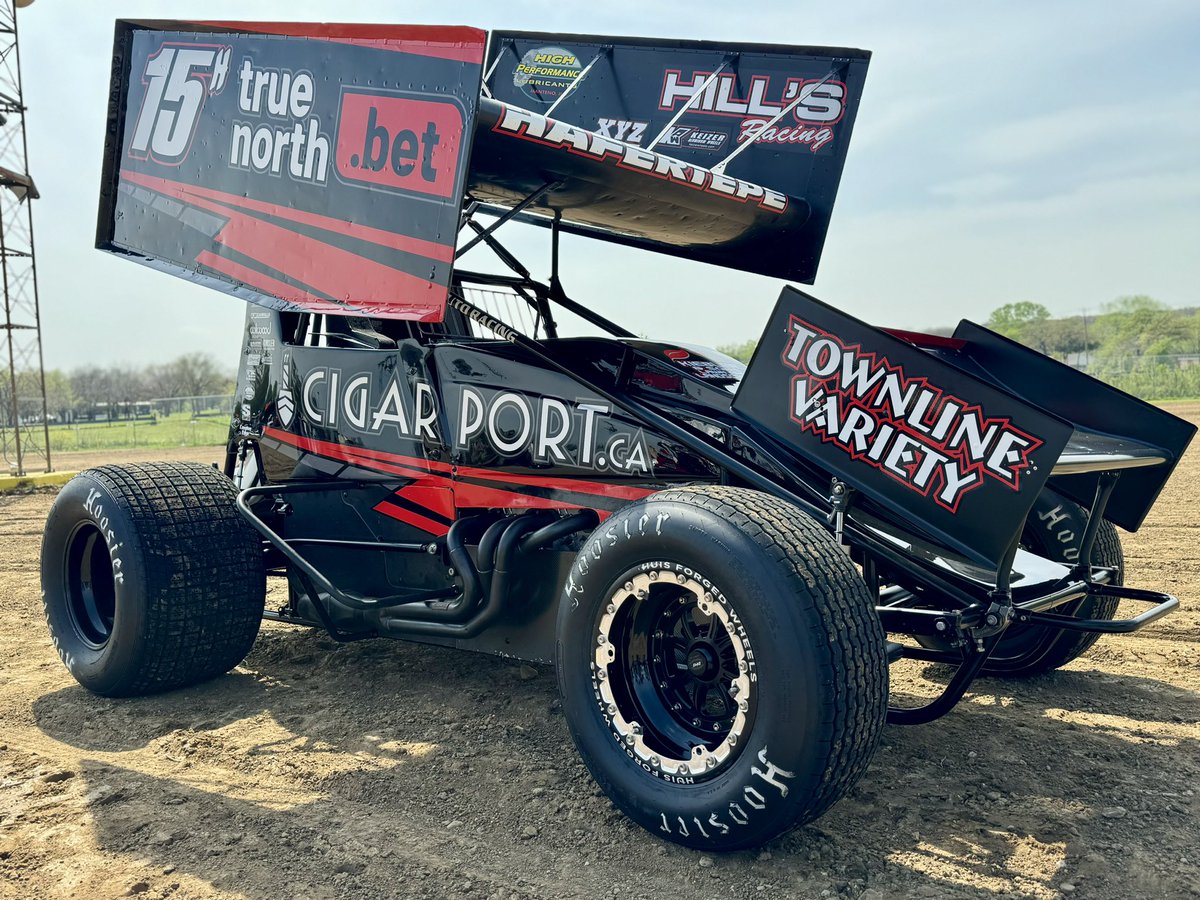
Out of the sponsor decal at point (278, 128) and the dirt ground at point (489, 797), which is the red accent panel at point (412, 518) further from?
the sponsor decal at point (278, 128)

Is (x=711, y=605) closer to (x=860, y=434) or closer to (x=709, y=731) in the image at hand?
(x=709, y=731)

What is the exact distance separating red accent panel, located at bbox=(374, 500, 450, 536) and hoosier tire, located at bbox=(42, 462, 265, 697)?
26.6 inches

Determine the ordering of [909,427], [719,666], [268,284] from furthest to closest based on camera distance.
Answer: [268,284]
[909,427]
[719,666]

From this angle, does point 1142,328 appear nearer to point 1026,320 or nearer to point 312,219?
point 1026,320

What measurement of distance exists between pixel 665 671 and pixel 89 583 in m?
3.24

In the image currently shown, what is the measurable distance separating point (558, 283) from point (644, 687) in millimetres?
2774

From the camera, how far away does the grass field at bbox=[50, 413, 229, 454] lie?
32406mm

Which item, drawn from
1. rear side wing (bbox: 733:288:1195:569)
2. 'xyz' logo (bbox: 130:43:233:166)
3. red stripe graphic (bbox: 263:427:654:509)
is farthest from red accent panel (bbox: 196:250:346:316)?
rear side wing (bbox: 733:288:1195:569)

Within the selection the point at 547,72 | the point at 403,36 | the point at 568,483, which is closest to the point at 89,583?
the point at 568,483

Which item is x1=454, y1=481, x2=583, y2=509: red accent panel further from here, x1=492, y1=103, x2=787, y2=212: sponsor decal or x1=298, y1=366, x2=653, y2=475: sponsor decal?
x1=492, y1=103, x2=787, y2=212: sponsor decal

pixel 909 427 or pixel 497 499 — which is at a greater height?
pixel 909 427

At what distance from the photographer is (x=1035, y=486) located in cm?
300

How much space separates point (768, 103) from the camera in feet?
18.7

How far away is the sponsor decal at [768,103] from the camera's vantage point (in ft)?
18.3
